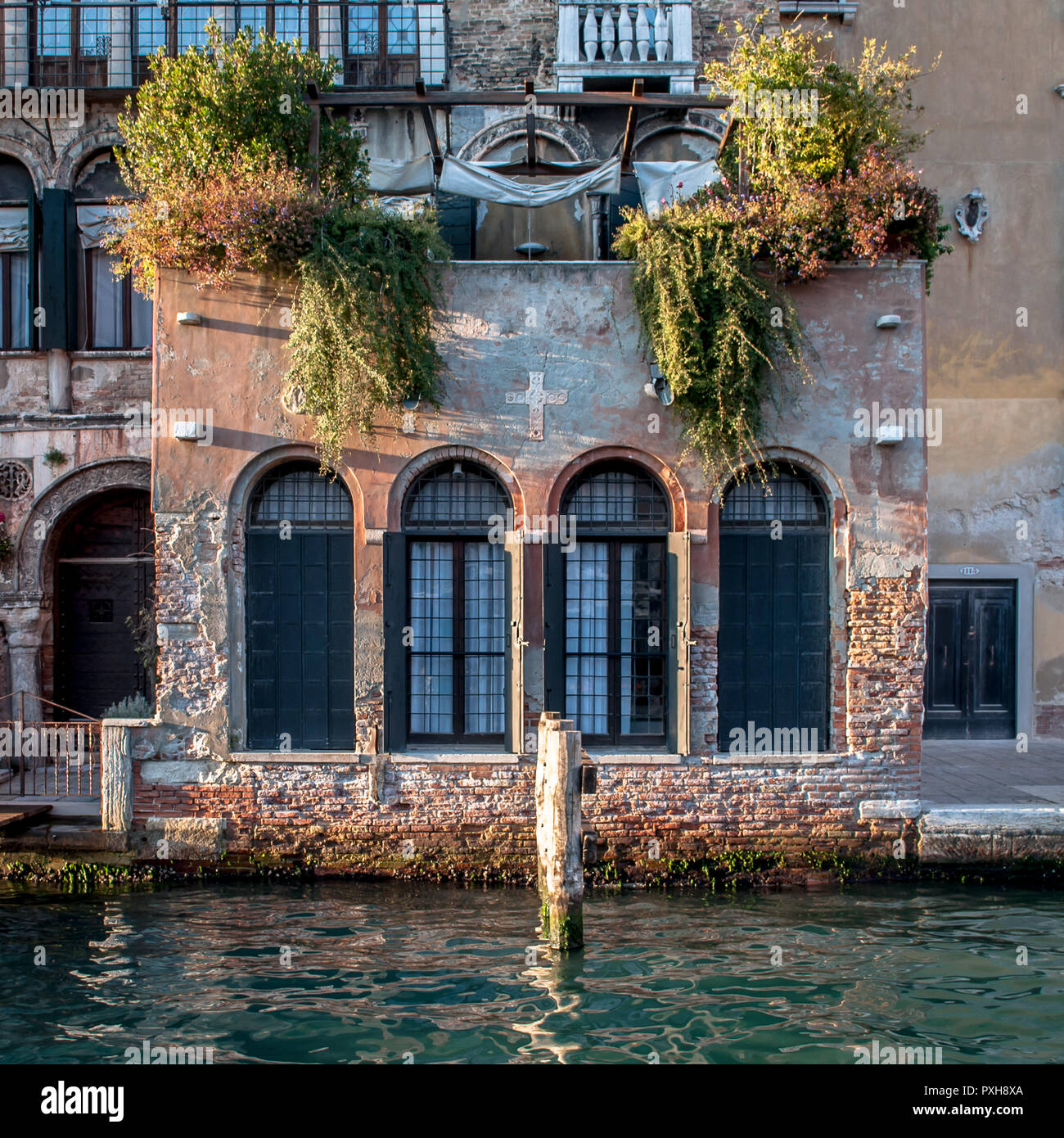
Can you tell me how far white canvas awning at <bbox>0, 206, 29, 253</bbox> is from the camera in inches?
425

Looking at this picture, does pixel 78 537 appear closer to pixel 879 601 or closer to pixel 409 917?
pixel 409 917

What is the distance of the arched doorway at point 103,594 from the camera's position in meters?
10.8

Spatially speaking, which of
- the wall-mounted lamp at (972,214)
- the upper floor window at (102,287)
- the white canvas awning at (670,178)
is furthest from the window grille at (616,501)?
the wall-mounted lamp at (972,214)

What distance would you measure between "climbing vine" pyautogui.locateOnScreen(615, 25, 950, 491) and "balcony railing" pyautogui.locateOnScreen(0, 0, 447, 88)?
191 inches

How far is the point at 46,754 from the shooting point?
8711mm

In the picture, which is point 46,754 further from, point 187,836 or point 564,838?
point 564,838

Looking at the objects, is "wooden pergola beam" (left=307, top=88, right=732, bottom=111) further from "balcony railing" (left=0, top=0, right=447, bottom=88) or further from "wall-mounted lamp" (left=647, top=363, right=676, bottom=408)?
"balcony railing" (left=0, top=0, right=447, bottom=88)

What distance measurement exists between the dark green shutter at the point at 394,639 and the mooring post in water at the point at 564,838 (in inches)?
74.8

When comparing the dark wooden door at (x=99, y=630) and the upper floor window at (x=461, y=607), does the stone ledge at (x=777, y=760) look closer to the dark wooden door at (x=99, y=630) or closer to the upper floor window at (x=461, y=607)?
the upper floor window at (x=461, y=607)

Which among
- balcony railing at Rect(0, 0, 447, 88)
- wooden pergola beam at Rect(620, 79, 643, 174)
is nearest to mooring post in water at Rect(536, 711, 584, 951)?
wooden pergola beam at Rect(620, 79, 643, 174)

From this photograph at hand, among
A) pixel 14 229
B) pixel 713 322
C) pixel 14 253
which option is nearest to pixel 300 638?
pixel 713 322

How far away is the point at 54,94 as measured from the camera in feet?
35.2

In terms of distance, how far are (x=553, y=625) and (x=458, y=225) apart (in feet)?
13.9

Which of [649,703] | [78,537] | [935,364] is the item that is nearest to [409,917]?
[649,703]
